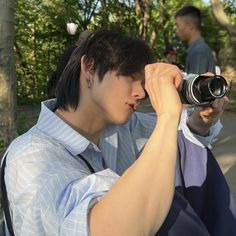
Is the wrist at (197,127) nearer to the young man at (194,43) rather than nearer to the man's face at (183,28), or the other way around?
the young man at (194,43)

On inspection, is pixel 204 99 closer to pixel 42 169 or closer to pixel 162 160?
pixel 162 160

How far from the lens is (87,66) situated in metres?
1.51

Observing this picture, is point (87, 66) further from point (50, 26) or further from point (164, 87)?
point (50, 26)

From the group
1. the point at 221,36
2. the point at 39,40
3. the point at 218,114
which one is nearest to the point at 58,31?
the point at 39,40

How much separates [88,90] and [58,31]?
13474 millimetres

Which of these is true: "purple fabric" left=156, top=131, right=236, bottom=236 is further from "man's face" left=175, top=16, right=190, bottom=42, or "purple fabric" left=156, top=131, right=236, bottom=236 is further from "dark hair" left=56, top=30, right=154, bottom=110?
"man's face" left=175, top=16, right=190, bottom=42

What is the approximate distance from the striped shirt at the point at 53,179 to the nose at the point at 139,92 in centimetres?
21

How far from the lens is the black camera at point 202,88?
148cm

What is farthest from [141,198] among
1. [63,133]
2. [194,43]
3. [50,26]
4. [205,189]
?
[50,26]

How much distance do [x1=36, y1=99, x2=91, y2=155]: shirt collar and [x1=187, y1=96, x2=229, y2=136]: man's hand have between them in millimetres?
483

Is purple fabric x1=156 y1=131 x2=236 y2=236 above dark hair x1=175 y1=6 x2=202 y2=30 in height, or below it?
below

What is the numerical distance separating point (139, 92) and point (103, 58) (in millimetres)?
157

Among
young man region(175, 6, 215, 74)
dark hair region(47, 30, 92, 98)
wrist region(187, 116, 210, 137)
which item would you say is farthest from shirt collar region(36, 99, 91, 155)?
young man region(175, 6, 215, 74)

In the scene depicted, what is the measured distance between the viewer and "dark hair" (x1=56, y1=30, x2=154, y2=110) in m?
1.48
